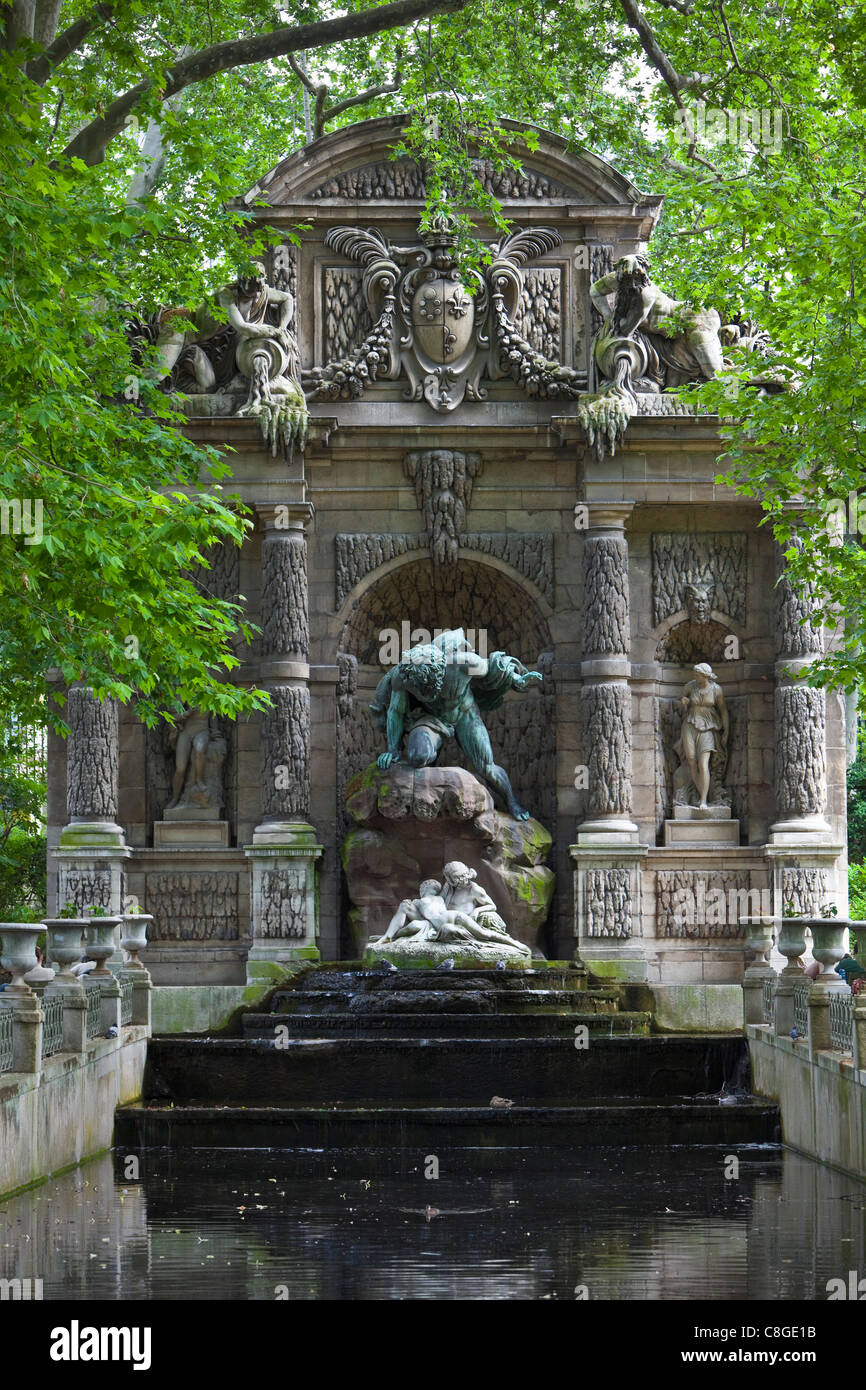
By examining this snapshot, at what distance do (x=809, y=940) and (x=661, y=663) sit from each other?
4132mm

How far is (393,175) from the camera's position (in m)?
24.9

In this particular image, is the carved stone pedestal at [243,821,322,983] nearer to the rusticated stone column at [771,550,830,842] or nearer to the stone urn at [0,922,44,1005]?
the rusticated stone column at [771,550,830,842]

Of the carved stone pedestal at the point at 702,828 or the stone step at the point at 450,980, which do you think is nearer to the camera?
the stone step at the point at 450,980

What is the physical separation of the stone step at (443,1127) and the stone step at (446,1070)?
1153 millimetres

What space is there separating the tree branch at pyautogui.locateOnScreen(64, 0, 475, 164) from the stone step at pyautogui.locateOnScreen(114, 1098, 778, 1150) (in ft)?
27.5

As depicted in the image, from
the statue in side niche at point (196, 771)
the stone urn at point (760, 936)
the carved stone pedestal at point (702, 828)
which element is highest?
the statue in side niche at point (196, 771)

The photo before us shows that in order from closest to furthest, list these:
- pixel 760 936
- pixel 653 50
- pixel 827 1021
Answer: pixel 827 1021, pixel 653 50, pixel 760 936

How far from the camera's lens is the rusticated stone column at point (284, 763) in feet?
76.7

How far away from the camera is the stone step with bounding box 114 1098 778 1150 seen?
1622cm

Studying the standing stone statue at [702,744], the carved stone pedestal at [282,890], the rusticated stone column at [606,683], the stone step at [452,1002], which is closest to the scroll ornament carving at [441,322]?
the rusticated stone column at [606,683]

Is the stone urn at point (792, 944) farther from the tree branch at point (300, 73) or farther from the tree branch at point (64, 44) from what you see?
the tree branch at point (300, 73)

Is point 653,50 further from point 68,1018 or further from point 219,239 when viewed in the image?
point 68,1018

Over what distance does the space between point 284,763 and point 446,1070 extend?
6.51 metres

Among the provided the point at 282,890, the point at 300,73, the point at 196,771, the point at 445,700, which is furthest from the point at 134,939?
the point at 300,73
